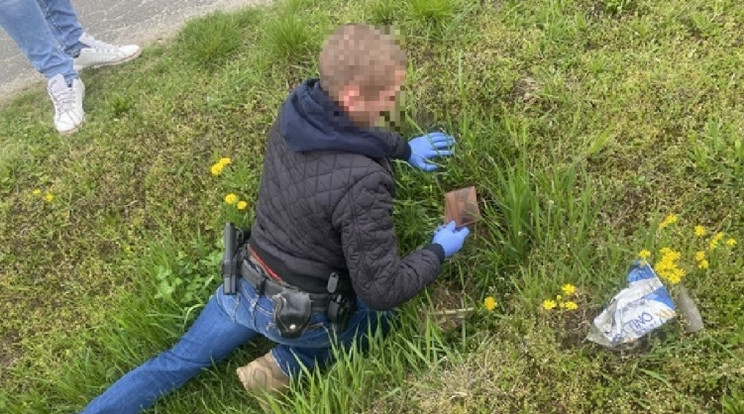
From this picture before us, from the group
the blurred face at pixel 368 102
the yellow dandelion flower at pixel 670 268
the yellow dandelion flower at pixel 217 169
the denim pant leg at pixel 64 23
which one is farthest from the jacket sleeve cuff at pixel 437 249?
the denim pant leg at pixel 64 23

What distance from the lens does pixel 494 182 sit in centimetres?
290

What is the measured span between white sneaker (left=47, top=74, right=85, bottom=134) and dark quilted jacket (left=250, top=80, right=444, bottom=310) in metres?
1.89

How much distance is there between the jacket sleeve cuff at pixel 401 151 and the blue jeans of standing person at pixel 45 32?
213cm

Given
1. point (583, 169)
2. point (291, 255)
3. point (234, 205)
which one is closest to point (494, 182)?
point (583, 169)

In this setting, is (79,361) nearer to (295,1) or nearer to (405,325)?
(405,325)

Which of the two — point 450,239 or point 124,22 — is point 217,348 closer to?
point 450,239

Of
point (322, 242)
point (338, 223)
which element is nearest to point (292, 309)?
point (322, 242)

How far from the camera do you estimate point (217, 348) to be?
285 cm

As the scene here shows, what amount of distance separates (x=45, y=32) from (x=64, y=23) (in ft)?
1.62

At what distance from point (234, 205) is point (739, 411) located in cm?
211

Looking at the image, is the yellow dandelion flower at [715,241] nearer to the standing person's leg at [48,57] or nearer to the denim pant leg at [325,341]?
the denim pant leg at [325,341]

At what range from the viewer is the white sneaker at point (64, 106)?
4.03 meters

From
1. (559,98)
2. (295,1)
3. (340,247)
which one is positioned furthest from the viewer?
(295,1)

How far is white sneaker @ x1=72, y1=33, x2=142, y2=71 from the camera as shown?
4.43 metres
